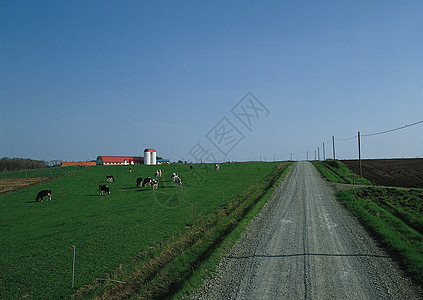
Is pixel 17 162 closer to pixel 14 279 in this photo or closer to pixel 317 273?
pixel 14 279

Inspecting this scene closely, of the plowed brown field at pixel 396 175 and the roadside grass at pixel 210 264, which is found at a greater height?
the plowed brown field at pixel 396 175

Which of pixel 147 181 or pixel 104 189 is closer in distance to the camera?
pixel 104 189

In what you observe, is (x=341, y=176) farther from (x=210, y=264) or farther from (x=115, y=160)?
(x=115, y=160)

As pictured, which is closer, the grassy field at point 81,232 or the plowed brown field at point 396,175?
the grassy field at point 81,232

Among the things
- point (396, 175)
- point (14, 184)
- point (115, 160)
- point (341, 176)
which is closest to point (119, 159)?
point (115, 160)

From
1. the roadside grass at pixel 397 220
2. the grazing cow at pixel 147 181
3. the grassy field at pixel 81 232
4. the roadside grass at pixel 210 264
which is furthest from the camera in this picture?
the grazing cow at pixel 147 181

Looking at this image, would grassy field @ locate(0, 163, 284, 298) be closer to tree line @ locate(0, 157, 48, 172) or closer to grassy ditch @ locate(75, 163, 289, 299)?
grassy ditch @ locate(75, 163, 289, 299)

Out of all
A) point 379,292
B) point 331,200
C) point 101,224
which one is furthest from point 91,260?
point 331,200

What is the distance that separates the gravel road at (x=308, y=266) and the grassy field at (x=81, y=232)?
4.93 metres

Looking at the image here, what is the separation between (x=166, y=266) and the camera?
10.4m

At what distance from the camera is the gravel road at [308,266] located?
26.3 feet

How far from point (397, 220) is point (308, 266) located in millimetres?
10789

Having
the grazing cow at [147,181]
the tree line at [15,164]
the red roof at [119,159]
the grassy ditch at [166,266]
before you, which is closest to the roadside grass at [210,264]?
the grassy ditch at [166,266]

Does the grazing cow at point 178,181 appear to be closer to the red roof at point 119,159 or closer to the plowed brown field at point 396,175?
the plowed brown field at point 396,175
